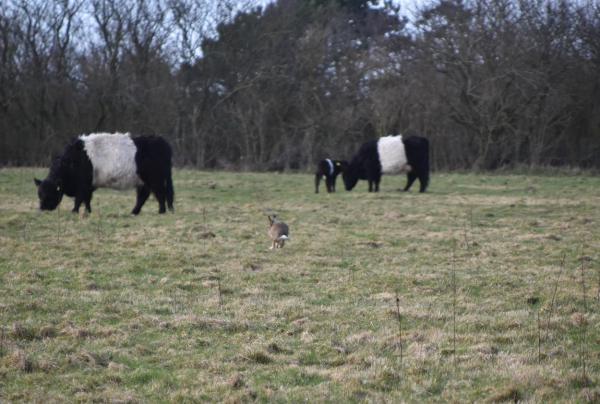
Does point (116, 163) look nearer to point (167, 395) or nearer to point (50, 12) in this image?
point (167, 395)

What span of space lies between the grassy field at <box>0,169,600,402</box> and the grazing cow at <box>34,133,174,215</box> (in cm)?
93

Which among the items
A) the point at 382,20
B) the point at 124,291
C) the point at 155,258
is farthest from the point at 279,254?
the point at 382,20

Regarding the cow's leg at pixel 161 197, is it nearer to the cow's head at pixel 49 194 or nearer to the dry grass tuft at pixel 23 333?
the cow's head at pixel 49 194

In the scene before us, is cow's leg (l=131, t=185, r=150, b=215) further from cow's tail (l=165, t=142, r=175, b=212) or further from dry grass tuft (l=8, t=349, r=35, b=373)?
dry grass tuft (l=8, t=349, r=35, b=373)

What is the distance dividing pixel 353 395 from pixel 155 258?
5979mm

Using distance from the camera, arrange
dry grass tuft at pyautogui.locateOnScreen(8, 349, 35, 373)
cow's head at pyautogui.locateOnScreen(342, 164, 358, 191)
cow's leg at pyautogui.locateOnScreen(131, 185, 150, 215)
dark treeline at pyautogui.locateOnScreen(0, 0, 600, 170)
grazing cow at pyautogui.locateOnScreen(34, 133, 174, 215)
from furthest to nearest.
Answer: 1. dark treeline at pyautogui.locateOnScreen(0, 0, 600, 170)
2. cow's head at pyautogui.locateOnScreen(342, 164, 358, 191)
3. cow's leg at pyautogui.locateOnScreen(131, 185, 150, 215)
4. grazing cow at pyautogui.locateOnScreen(34, 133, 174, 215)
5. dry grass tuft at pyautogui.locateOnScreen(8, 349, 35, 373)

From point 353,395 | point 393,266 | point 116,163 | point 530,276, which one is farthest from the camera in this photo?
point 116,163

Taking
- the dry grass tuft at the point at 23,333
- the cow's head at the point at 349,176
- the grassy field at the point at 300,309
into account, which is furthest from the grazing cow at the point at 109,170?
the dry grass tuft at the point at 23,333

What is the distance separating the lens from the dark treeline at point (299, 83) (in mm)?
33406

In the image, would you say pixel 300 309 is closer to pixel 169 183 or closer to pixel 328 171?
pixel 169 183

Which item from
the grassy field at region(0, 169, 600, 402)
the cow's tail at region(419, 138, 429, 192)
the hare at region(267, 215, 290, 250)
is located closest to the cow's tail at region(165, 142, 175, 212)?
the grassy field at region(0, 169, 600, 402)

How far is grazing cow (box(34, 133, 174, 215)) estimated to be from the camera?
16406 mm

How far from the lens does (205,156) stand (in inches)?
1524

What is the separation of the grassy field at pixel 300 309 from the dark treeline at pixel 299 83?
18.8 meters
